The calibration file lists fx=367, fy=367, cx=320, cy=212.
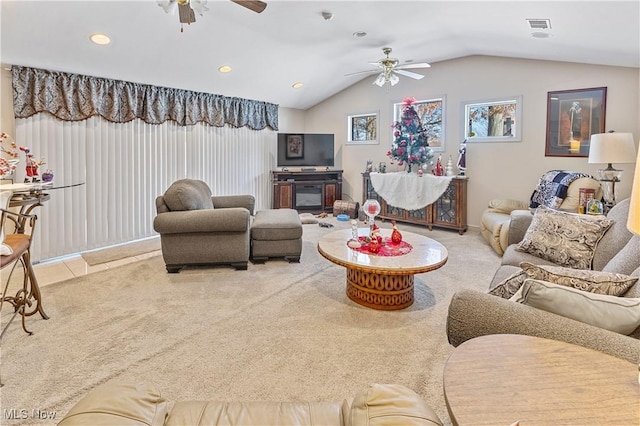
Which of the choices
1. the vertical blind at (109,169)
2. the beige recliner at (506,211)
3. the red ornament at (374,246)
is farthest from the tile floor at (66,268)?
the beige recliner at (506,211)

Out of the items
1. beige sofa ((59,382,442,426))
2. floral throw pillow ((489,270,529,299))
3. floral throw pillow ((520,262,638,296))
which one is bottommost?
beige sofa ((59,382,442,426))

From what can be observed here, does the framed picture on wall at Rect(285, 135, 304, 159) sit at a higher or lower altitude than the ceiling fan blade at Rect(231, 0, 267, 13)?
lower

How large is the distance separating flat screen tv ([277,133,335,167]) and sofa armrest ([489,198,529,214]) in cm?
317

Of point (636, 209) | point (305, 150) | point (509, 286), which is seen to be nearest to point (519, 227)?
point (509, 286)

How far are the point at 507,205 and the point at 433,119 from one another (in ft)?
6.39

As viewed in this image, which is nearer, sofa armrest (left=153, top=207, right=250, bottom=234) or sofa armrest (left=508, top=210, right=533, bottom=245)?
sofa armrest (left=508, top=210, right=533, bottom=245)

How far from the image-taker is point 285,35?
4402 millimetres

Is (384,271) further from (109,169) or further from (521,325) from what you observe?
(109,169)

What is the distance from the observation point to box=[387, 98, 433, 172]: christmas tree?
5781 millimetres

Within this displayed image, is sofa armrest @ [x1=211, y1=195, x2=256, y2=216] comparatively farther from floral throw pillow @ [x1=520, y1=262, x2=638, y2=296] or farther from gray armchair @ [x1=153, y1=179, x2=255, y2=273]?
floral throw pillow @ [x1=520, y1=262, x2=638, y2=296]

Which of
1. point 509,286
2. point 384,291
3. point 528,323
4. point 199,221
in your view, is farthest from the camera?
point 199,221

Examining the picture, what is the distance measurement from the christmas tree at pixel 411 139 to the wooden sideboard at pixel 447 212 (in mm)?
664

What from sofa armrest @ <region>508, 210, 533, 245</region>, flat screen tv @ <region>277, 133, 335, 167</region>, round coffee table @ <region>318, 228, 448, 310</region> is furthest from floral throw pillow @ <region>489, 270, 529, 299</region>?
flat screen tv @ <region>277, 133, 335, 167</region>

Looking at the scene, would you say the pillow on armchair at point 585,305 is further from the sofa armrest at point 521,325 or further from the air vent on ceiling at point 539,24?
the air vent on ceiling at point 539,24
